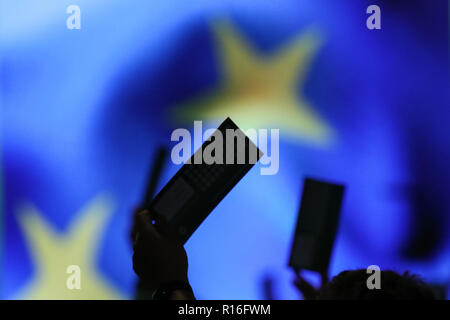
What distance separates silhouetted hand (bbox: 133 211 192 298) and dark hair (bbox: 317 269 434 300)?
0.25m

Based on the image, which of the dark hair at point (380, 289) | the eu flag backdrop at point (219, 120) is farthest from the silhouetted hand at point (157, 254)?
the dark hair at point (380, 289)

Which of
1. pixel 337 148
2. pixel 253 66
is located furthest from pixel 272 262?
pixel 253 66

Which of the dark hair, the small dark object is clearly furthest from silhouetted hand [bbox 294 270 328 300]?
the dark hair

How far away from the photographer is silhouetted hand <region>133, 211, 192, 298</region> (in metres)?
0.73

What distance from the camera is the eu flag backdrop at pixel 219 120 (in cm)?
89

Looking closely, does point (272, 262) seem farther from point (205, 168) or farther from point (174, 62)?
point (174, 62)

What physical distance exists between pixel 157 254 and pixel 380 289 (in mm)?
359

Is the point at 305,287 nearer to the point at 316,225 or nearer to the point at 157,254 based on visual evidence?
the point at 316,225

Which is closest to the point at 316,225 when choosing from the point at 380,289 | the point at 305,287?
the point at 305,287

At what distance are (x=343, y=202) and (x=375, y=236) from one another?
97 mm

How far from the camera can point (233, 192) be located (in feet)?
2.94

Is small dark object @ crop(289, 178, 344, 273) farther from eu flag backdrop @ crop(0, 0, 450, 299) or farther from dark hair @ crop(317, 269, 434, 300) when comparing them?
dark hair @ crop(317, 269, 434, 300)

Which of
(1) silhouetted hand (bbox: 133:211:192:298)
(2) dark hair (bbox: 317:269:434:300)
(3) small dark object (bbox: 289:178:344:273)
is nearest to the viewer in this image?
(2) dark hair (bbox: 317:269:434:300)

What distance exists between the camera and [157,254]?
0.73 m
